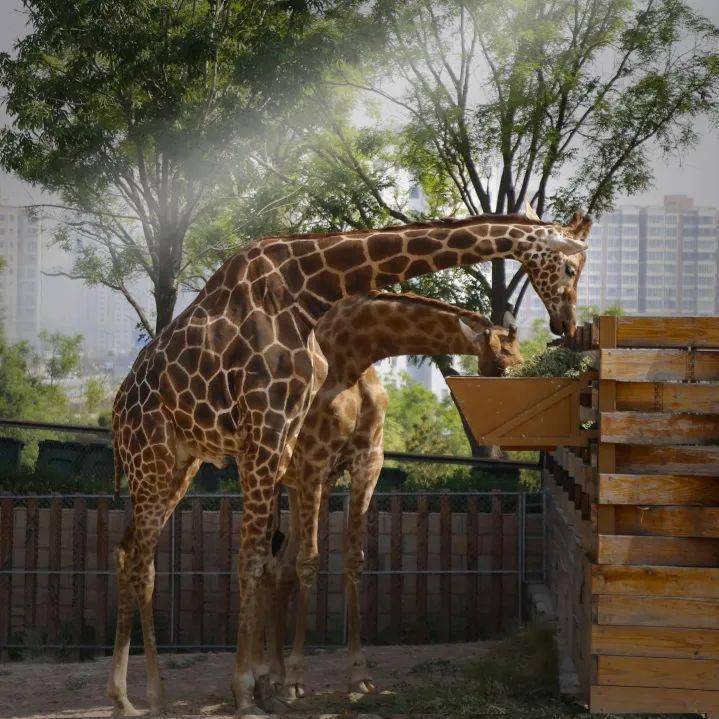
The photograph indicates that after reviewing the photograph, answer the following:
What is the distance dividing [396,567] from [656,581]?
17.3 ft

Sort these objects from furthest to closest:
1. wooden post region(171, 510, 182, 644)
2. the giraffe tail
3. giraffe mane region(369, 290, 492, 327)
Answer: wooden post region(171, 510, 182, 644) < giraffe mane region(369, 290, 492, 327) < the giraffe tail

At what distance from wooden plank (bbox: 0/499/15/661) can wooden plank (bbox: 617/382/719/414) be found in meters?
7.35

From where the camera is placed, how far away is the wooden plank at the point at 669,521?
6.03 metres

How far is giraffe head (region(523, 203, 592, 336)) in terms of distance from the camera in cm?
638

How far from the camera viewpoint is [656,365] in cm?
604

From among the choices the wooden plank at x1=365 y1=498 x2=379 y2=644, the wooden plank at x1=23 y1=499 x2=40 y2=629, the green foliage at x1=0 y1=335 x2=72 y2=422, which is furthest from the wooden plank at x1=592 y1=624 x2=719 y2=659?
the green foliage at x1=0 y1=335 x2=72 y2=422

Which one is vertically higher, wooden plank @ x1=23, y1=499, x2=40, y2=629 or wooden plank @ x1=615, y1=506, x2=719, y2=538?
wooden plank @ x1=615, y1=506, x2=719, y2=538

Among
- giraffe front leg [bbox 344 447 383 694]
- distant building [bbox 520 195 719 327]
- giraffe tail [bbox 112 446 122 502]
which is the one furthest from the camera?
distant building [bbox 520 195 719 327]

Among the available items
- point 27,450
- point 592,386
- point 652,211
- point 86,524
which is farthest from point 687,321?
point 652,211

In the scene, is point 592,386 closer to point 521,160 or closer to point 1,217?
point 521,160

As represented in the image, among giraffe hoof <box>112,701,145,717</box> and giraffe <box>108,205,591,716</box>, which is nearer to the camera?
giraffe <box>108,205,591,716</box>

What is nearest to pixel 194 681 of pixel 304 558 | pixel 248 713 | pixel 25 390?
pixel 304 558

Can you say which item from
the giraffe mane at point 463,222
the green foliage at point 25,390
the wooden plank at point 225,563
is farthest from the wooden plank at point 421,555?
the green foliage at point 25,390

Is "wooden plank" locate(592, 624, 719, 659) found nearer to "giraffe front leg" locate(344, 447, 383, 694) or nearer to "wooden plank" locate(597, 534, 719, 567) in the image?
"wooden plank" locate(597, 534, 719, 567)
